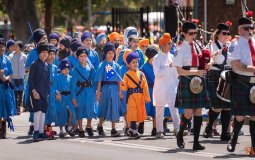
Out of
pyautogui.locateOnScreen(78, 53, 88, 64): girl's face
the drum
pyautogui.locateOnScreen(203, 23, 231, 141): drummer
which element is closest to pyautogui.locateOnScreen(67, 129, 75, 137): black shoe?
pyautogui.locateOnScreen(78, 53, 88, 64): girl's face

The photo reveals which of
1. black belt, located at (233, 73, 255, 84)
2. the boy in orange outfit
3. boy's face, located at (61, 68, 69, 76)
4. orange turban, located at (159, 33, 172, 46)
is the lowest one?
the boy in orange outfit

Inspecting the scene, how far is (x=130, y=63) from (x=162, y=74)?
0.73m

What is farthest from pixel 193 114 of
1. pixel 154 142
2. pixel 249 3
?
pixel 249 3

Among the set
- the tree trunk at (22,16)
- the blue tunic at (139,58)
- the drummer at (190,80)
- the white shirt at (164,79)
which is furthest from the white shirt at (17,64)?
the drummer at (190,80)

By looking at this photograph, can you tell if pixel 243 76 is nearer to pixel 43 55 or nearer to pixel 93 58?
pixel 43 55

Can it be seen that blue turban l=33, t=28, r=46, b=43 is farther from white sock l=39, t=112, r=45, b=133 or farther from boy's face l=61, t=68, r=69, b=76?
white sock l=39, t=112, r=45, b=133

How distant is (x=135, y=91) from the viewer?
60.0ft

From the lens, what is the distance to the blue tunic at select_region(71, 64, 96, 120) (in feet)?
61.0

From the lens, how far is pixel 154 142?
17.2m

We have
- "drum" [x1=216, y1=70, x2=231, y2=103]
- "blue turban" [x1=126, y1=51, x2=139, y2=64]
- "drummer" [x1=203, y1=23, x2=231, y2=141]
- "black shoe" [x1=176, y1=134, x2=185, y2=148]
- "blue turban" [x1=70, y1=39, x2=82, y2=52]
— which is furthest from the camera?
"blue turban" [x1=70, y1=39, x2=82, y2=52]

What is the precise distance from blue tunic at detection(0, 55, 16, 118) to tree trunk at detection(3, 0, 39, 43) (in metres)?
17.3

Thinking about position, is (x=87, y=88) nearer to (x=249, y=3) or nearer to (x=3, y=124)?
(x=3, y=124)

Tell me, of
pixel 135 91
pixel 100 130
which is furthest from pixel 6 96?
pixel 135 91

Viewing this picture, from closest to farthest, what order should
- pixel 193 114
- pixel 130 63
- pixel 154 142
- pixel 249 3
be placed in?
pixel 193 114
pixel 154 142
pixel 130 63
pixel 249 3
